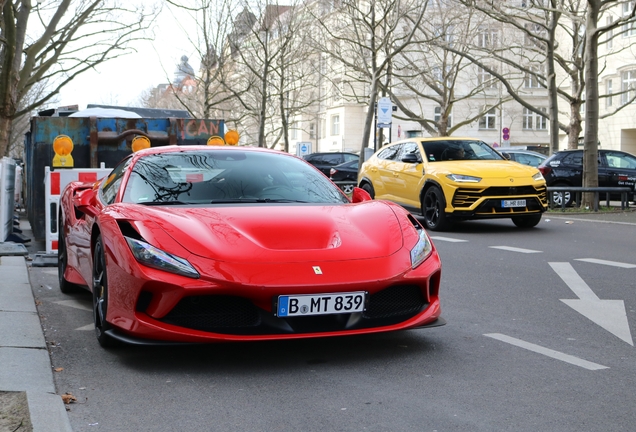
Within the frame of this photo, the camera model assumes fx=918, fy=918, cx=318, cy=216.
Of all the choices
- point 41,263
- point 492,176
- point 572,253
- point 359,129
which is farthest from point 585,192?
point 359,129

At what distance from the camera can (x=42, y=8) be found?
26688 mm

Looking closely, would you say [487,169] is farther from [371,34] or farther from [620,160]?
[371,34]

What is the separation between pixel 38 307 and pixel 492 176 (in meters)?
8.71

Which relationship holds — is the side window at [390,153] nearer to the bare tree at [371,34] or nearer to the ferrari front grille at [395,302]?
the bare tree at [371,34]

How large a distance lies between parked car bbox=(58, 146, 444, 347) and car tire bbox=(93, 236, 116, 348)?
0.04 ft

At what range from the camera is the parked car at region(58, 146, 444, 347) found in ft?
16.2

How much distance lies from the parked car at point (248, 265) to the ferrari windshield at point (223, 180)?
0.05 ft

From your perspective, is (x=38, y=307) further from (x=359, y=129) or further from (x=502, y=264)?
→ (x=359, y=129)

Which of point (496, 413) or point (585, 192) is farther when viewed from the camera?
point (585, 192)

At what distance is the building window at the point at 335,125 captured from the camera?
270ft

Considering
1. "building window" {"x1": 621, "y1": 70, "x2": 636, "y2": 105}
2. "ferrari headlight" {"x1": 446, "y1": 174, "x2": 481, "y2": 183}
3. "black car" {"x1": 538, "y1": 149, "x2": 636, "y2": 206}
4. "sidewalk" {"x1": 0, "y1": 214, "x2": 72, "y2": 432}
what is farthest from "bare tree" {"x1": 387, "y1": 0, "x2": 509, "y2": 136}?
"sidewalk" {"x1": 0, "y1": 214, "x2": 72, "y2": 432}

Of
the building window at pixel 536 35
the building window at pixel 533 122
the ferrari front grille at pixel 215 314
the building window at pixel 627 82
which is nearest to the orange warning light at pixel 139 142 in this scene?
the ferrari front grille at pixel 215 314

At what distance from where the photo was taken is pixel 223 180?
248 inches

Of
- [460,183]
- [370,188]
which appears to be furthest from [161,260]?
[370,188]
